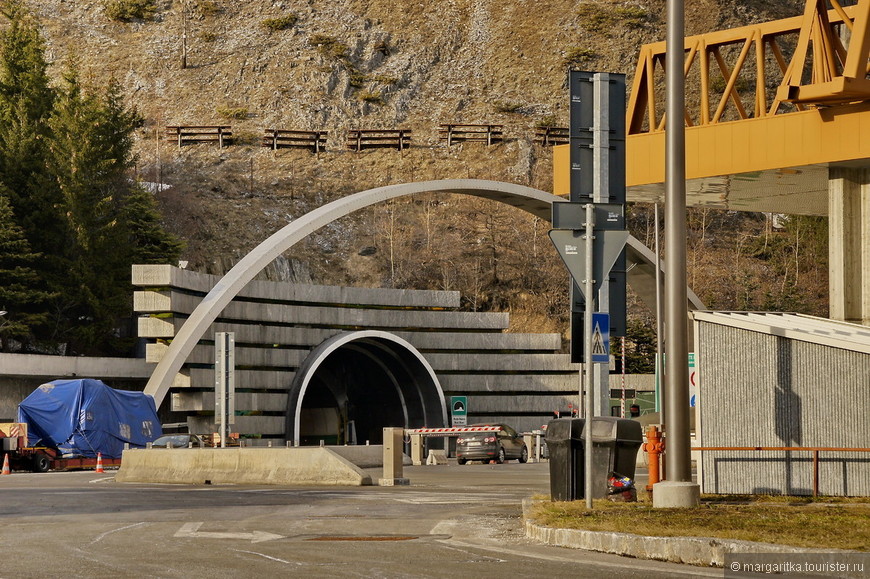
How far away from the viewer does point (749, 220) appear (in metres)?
108

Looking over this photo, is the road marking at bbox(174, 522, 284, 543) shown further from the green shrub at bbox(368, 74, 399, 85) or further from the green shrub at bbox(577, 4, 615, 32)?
the green shrub at bbox(577, 4, 615, 32)

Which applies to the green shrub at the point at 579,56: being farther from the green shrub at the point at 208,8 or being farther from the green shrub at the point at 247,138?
the green shrub at the point at 208,8

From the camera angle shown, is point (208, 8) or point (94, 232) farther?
point (208, 8)

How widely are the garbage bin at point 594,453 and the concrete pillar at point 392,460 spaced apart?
1008 cm

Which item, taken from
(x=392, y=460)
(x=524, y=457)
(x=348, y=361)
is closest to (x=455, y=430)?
(x=524, y=457)

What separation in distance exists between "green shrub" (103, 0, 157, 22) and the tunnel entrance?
260 feet


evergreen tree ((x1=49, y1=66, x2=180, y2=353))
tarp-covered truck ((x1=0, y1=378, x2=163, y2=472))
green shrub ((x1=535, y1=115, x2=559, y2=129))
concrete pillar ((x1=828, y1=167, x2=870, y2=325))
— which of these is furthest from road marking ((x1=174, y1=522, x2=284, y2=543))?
green shrub ((x1=535, y1=115, x2=559, y2=129))

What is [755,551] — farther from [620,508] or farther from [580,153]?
[580,153]

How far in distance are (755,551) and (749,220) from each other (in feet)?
325

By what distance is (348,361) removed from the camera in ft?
201

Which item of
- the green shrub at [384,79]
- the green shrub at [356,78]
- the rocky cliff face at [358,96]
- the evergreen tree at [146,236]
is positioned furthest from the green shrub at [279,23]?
the evergreen tree at [146,236]

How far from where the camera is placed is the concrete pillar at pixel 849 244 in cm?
2636

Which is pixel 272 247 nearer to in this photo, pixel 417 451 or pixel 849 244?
pixel 417 451

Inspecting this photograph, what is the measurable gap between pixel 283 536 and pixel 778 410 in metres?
8.59
